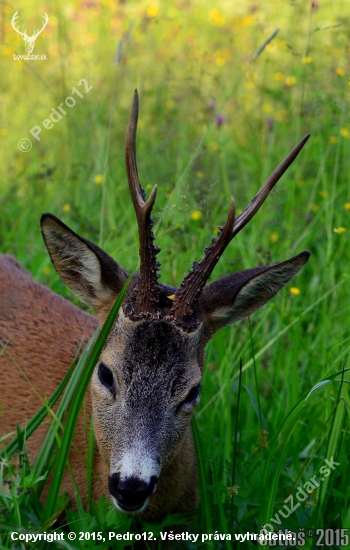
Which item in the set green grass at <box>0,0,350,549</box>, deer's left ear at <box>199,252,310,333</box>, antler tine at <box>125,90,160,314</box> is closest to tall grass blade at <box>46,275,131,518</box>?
green grass at <box>0,0,350,549</box>

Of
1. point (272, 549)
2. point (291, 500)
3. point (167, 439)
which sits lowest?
point (272, 549)

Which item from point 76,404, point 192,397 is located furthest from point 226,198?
point 76,404

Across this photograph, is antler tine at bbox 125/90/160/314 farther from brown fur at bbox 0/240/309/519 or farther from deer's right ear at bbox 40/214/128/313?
deer's right ear at bbox 40/214/128/313

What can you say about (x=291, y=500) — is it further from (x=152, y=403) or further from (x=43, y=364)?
(x=43, y=364)

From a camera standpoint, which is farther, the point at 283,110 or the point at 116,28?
the point at 116,28

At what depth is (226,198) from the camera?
616cm

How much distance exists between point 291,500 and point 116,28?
7.13 m

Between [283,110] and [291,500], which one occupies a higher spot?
[283,110]

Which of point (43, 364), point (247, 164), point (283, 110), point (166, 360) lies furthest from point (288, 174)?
point (166, 360)

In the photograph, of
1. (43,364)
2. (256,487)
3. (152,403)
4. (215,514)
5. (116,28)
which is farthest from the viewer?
(116,28)

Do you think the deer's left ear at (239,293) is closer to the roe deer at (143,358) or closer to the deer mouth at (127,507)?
the roe deer at (143,358)

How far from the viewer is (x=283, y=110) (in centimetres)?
805

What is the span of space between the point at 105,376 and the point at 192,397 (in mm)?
396

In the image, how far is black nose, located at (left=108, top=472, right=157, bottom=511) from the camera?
2945 mm
